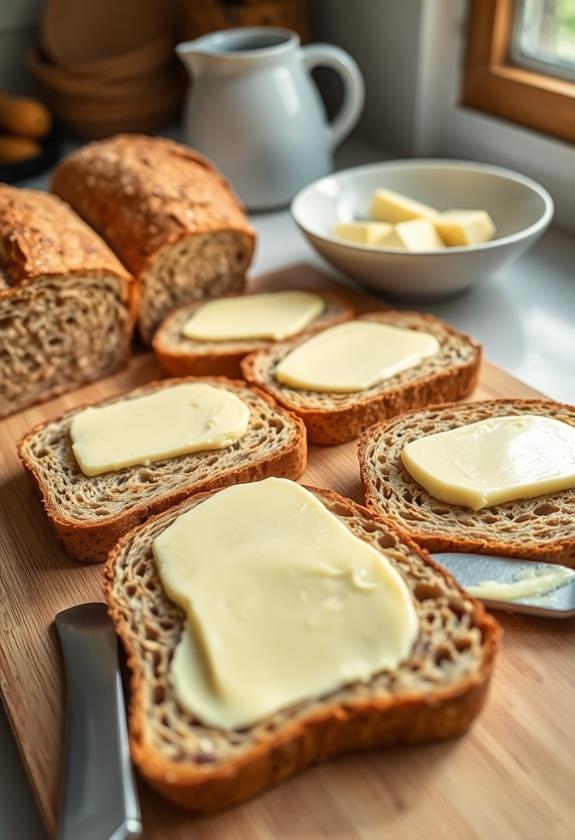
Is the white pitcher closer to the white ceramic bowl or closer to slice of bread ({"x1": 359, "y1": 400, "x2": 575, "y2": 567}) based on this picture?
the white ceramic bowl

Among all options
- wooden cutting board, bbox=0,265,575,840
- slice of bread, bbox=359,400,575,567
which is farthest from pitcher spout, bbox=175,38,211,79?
wooden cutting board, bbox=0,265,575,840

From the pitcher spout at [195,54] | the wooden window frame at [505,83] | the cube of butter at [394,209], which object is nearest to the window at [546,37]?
the wooden window frame at [505,83]

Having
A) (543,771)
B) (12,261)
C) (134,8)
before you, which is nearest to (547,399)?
(543,771)

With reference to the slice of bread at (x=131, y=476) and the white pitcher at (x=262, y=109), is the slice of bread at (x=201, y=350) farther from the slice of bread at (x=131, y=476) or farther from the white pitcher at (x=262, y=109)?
the white pitcher at (x=262, y=109)

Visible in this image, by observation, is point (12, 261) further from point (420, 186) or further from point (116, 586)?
point (420, 186)

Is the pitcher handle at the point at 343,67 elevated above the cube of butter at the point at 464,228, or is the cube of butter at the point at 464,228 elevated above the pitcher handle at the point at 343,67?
the pitcher handle at the point at 343,67

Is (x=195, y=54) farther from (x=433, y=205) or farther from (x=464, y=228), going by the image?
(x=464, y=228)
